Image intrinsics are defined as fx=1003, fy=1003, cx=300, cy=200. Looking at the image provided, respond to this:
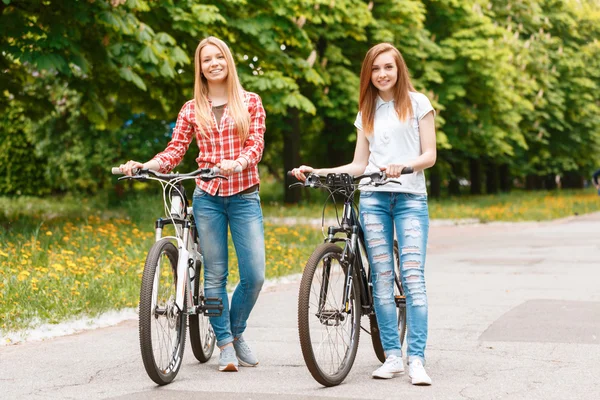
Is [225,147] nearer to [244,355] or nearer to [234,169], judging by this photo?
[234,169]

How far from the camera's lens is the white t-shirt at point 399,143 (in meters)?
5.62

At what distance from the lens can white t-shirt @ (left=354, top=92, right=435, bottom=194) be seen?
5617 mm

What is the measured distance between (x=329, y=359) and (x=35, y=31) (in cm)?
863

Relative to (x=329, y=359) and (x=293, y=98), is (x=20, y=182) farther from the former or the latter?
(x=329, y=359)

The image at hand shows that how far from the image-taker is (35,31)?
12766 millimetres

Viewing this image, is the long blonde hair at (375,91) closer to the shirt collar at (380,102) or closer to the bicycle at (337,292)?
the shirt collar at (380,102)

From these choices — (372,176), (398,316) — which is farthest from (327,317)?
(398,316)

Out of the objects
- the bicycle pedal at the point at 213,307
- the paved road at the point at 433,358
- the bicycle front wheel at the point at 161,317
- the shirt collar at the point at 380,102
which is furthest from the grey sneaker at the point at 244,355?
the shirt collar at the point at 380,102

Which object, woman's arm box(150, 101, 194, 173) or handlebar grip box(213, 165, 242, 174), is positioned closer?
handlebar grip box(213, 165, 242, 174)

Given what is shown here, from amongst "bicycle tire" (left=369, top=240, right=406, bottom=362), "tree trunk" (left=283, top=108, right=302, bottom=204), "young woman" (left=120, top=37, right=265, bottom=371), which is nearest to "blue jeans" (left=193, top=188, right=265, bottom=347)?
"young woman" (left=120, top=37, right=265, bottom=371)

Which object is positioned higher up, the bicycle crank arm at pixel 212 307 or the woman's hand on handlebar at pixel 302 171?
the woman's hand on handlebar at pixel 302 171

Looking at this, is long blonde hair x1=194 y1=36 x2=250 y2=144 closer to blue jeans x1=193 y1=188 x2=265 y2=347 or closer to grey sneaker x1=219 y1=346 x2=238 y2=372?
blue jeans x1=193 y1=188 x2=265 y2=347

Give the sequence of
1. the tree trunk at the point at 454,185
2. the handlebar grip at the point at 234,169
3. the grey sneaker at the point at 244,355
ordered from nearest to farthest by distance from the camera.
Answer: the handlebar grip at the point at 234,169 → the grey sneaker at the point at 244,355 → the tree trunk at the point at 454,185

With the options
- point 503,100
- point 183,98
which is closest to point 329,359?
point 183,98
